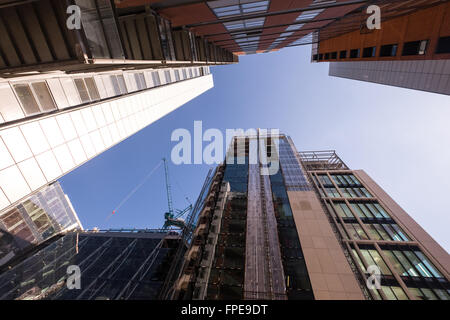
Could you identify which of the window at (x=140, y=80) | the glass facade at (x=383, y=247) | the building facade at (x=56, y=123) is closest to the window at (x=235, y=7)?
the building facade at (x=56, y=123)

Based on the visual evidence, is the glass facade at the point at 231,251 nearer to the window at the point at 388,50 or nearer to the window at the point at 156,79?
the window at the point at 156,79

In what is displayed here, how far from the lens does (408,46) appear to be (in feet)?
44.6

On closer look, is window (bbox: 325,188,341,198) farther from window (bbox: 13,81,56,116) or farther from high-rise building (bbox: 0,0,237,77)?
window (bbox: 13,81,56,116)

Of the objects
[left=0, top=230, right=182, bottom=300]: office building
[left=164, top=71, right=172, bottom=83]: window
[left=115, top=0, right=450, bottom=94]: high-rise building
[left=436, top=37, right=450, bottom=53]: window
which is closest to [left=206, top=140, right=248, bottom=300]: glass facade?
[left=0, top=230, right=182, bottom=300]: office building

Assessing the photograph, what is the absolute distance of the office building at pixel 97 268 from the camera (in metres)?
20.1

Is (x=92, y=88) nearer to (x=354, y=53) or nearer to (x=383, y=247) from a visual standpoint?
(x=354, y=53)

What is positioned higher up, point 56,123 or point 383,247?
point 56,123

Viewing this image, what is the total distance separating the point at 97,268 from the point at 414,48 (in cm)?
4275

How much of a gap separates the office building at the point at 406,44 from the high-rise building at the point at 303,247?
1730 centimetres

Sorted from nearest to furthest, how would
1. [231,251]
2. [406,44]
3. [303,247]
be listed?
[406,44]
[303,247]
[231,251]

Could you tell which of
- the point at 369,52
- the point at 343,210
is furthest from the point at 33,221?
the point at 369,52

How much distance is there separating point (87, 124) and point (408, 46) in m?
26.7

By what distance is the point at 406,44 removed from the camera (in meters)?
13.7
